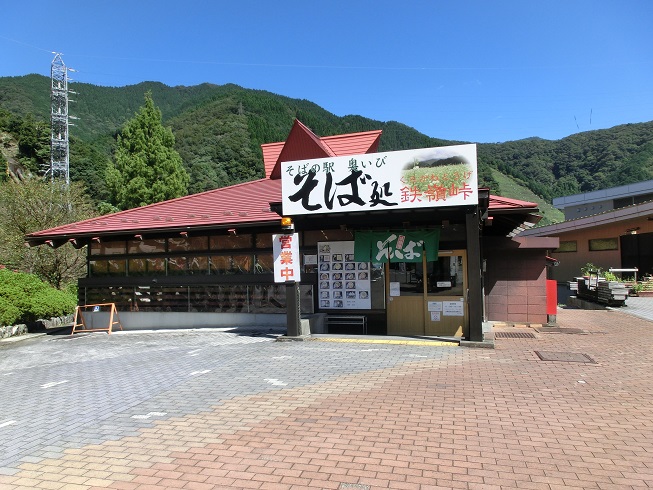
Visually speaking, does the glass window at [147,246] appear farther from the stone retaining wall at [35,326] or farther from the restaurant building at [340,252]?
the stone retaining wall at [35,326]

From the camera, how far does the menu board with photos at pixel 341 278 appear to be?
41.0 ft

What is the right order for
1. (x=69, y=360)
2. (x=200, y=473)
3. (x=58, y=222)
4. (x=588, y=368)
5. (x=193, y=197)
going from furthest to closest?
(x=58, y=222) < (x=193, y=197) < (x=69, y=360) < (x=588, y=368) < (x=200, y=473)

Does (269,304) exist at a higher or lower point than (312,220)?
lower

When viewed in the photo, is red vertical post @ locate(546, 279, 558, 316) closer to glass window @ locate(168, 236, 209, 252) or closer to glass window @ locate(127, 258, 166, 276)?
glass window @ locate(168, 236, 209, 252)

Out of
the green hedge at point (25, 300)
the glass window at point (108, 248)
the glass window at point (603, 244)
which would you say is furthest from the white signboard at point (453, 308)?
the glass window at point (603, 244)

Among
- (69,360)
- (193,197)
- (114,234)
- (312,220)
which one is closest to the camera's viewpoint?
(69,360)

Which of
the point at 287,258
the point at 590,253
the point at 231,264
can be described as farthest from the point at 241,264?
the point at 590,253

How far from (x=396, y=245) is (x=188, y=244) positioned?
261 inches

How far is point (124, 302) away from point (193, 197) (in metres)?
4.23

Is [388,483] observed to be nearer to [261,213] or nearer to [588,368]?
[588,368]

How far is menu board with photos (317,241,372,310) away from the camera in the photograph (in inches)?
492

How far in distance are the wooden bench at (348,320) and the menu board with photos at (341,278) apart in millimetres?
249

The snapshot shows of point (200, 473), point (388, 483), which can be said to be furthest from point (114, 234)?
point (388, 483)

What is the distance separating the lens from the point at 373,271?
1247cm
